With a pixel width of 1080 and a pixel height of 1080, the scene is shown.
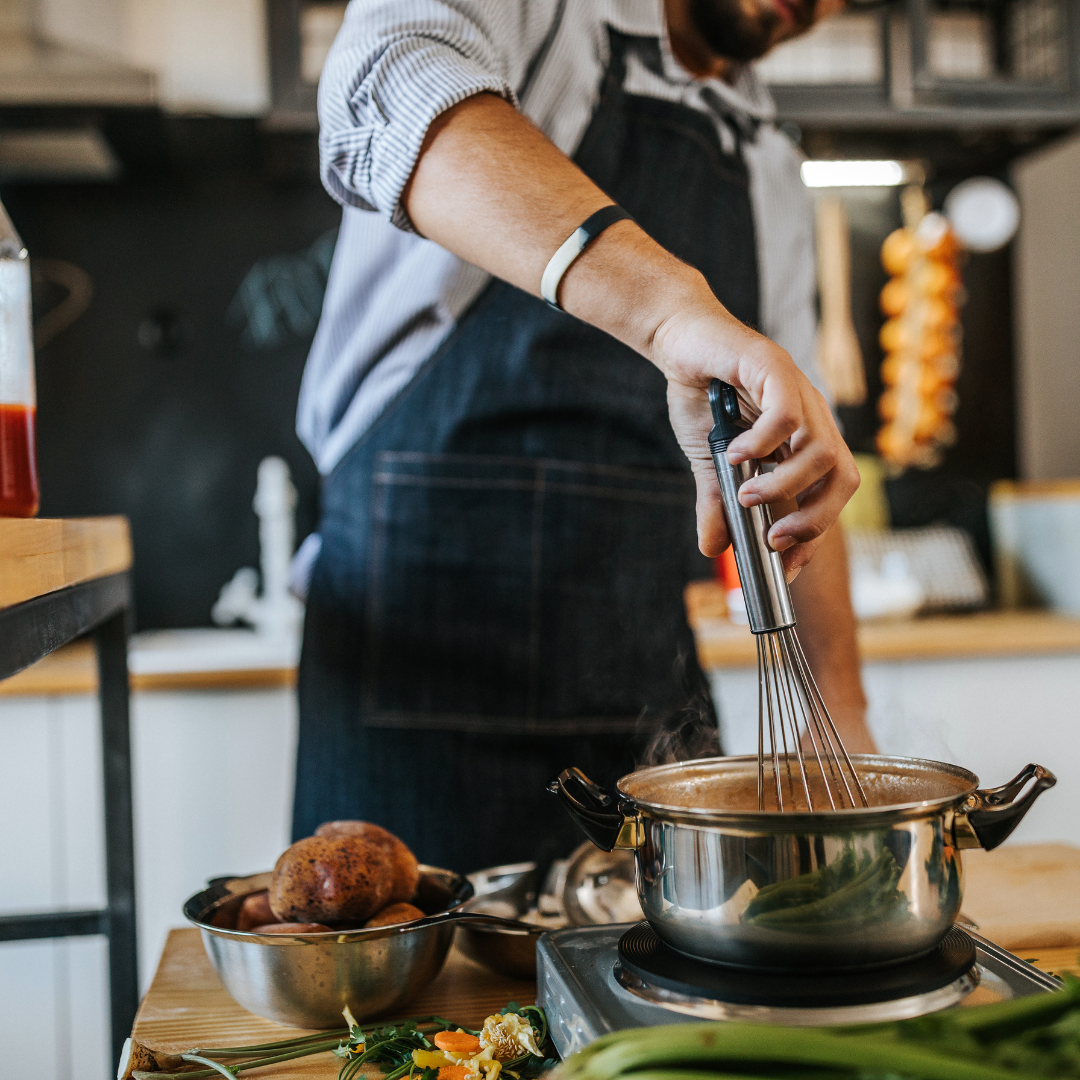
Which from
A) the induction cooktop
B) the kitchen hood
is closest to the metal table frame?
the induction cooktop

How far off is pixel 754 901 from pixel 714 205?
2.34ft

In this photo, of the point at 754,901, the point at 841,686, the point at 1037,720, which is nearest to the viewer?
the point at 754,901

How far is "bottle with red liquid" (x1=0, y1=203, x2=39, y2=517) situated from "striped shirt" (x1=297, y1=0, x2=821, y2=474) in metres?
0.20

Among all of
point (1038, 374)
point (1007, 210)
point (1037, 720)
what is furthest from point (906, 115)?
point (1037, 720)

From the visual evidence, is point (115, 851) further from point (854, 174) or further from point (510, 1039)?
point (854, 174)

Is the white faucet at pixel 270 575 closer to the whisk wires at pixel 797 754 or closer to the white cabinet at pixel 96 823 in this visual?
the white cabinet at pixel 96 823

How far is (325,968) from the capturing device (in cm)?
54

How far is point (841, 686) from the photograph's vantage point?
37.6 inches

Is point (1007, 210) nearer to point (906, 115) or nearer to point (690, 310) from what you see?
point (906, 115)

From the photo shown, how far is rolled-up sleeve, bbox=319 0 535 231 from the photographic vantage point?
0.64 m

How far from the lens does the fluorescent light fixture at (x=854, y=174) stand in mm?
2207

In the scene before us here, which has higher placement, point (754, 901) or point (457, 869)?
point (754, 901)

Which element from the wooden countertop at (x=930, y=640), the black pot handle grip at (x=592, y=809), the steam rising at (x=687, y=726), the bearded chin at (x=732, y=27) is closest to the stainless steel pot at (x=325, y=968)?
the black pot handle grip at (x=592, y=809)

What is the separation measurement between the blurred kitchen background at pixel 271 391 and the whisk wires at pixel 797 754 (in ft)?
2.99
